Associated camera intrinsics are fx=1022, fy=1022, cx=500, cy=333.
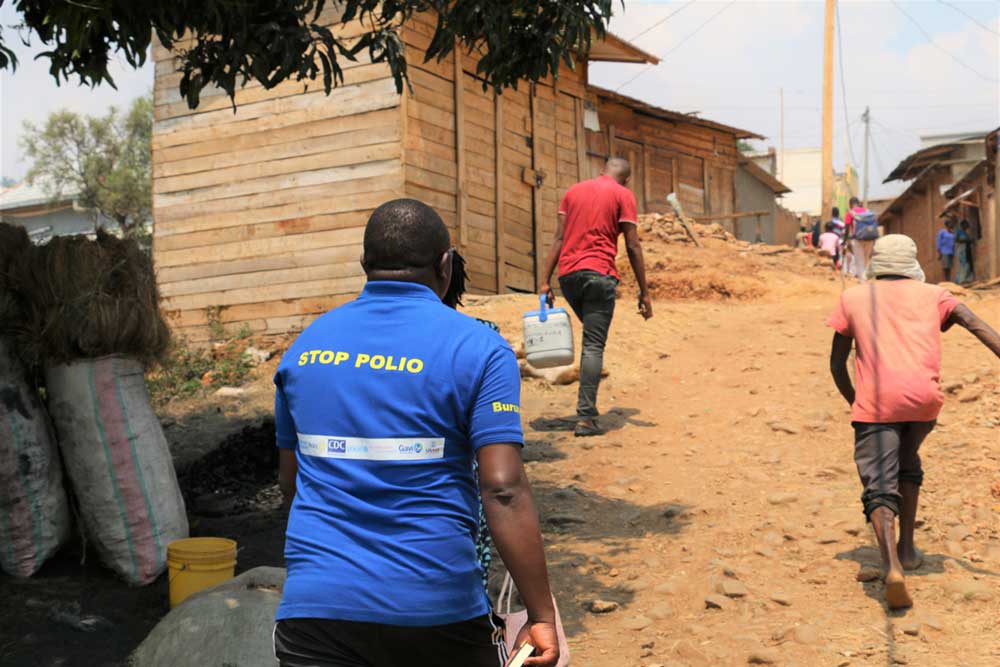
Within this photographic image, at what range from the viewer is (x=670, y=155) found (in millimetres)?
23812

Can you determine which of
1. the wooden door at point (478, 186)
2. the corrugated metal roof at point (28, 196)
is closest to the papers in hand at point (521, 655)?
the wooden door at point (478, 186)

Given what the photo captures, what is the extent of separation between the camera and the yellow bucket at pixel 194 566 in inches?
165

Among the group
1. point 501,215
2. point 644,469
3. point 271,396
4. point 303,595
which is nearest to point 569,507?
point 644,469

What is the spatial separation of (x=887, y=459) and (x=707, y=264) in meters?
11.9

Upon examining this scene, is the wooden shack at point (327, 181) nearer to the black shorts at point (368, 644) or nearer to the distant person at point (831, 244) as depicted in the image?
the distant person at point (831, 244)

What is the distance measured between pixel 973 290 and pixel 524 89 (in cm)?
723

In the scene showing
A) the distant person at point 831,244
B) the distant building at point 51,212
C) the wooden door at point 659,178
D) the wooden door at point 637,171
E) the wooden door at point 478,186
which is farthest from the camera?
the distant building at point 51,212

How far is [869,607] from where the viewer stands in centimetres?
463

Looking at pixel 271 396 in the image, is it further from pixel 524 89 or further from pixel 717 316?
pixel 524 89

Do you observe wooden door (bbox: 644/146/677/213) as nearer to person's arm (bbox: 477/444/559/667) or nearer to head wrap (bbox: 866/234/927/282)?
head wrap (bbox: 866/234/927/282)

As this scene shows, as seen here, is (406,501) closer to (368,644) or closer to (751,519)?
(368,644)

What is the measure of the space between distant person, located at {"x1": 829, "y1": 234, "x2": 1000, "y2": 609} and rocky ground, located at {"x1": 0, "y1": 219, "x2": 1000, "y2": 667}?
1.48 feet

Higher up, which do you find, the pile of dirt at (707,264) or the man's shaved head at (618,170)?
the man's shaved head at (618,170)

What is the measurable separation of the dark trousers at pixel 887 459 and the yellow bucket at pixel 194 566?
9.45 ft
